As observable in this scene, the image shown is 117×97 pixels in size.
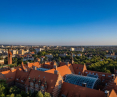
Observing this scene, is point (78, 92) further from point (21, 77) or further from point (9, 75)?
point (9, 75)

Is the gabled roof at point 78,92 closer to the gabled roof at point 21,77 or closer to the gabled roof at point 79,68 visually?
the gabled roof at point 21,77

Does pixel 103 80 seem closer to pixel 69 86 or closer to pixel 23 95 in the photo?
pixel 69 86

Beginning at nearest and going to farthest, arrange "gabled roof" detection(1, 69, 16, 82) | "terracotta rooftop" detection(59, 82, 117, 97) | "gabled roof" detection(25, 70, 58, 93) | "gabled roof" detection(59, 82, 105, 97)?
"terracotta rooftop" detection(59, 82, 117, 97)
"gabled roof" detection(59, 82, 105, 97)
"gabled roof" detection(25, 70, 58, 93)
"gabled roof" detection(1, 69, 16, 82)

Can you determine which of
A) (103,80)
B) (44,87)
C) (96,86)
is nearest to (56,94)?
(44,87)

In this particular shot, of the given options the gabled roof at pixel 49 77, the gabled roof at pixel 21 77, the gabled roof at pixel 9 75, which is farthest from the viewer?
the gabled roof at pixel 9 75

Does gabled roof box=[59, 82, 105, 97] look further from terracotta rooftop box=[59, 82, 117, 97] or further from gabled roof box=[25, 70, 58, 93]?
gabled roof box=[25, 70, 58, 93]

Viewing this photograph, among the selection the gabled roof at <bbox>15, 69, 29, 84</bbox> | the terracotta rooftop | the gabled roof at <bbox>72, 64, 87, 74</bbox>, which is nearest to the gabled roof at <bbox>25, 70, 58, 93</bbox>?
the terracotta rooftop

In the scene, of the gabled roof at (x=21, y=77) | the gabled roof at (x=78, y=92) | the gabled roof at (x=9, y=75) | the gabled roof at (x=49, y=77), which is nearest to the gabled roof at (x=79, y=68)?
the gabled roof at (x=78, y=92)

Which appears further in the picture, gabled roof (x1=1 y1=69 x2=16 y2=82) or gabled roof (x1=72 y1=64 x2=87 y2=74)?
gabled roof (x1=72 y1=64 x2=87 y2=74)

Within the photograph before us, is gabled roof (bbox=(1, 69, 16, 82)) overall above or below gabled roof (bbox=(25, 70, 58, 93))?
below

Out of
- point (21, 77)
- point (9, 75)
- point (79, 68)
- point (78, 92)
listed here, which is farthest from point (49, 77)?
point (79, 68)
